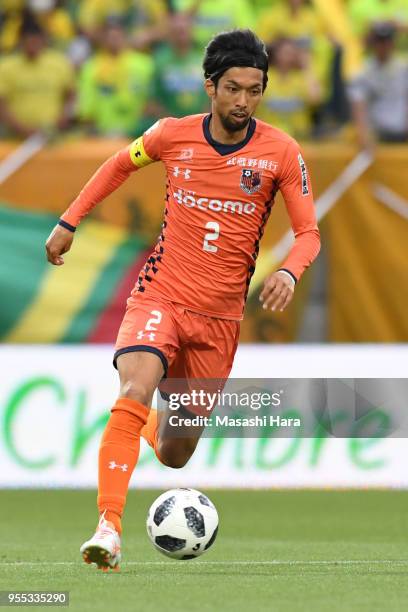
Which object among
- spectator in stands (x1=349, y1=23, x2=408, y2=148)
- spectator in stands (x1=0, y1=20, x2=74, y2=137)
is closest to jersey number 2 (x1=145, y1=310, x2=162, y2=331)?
spectator in stands (x1=349, y1=23, x2=408, y2=148)

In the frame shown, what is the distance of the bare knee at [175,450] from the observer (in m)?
7.39

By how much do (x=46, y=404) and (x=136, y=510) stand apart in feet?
5.89

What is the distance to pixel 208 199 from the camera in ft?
22.7

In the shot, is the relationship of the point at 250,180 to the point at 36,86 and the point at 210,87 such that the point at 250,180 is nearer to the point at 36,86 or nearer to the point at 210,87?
the point at 210,87

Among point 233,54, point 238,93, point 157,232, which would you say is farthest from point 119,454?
point 157,232

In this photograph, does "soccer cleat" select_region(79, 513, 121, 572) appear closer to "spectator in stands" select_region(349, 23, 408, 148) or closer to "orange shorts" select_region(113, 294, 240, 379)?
"orange shorts" select_region(113, 294, 240, 379)

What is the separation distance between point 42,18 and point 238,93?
9.14 meters

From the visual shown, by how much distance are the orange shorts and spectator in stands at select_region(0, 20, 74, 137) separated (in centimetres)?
684

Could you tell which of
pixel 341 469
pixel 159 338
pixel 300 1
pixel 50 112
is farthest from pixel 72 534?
pixel 300 1

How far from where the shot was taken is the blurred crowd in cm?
1310

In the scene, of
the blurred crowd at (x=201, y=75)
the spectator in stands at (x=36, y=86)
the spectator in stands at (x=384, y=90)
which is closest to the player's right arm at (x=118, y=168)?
the blurred crowd at (x=201, y=75)

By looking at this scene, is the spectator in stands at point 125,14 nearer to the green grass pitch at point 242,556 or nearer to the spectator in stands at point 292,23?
the spectator in stands at point 292,23

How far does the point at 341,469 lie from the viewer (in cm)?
1152

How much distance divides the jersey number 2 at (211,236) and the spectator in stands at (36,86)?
6.91m
